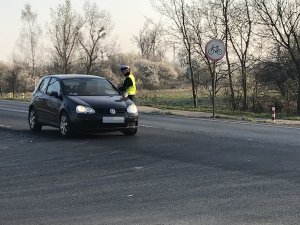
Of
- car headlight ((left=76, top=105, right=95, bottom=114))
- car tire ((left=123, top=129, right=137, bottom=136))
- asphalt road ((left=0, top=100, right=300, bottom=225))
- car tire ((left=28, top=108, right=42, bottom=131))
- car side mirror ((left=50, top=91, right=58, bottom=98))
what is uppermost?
car side mirror ((left=50, top=91, right=58, bottom=98))

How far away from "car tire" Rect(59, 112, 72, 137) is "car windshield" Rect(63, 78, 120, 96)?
2.00ft

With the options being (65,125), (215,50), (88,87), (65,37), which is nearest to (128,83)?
(88,87)

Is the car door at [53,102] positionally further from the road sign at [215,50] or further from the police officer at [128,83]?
the road sign at [215,50]

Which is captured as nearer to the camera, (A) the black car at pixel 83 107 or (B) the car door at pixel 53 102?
(A) the black car at pixel 83 107

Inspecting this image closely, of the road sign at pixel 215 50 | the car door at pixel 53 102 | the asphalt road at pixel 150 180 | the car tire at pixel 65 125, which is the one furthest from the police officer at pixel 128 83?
the road sign at pixel 215 50

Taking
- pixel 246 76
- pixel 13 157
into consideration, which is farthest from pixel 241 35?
pixel 13 157

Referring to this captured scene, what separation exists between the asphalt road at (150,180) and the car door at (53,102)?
3.29ft

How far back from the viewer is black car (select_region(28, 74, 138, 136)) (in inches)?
476

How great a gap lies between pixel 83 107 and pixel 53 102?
1446 millimetres

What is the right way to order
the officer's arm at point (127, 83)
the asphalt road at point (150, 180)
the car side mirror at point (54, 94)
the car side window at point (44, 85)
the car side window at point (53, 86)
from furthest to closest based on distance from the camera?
the officer's arm at point (127, 83), the car side window at point (44, 85), the car side window at point (53, 86), the car side mirror at point (54, 94), the asphalt road at point (150, 180)

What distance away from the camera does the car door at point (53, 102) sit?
12990 millimetres

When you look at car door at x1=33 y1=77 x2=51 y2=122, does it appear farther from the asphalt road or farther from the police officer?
the police officer

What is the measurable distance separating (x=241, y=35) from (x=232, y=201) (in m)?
25.8

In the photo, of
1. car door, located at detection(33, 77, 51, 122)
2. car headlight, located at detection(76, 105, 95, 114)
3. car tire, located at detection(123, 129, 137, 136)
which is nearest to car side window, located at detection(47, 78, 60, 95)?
car door, located at detection(33, 77, 51, 122)
